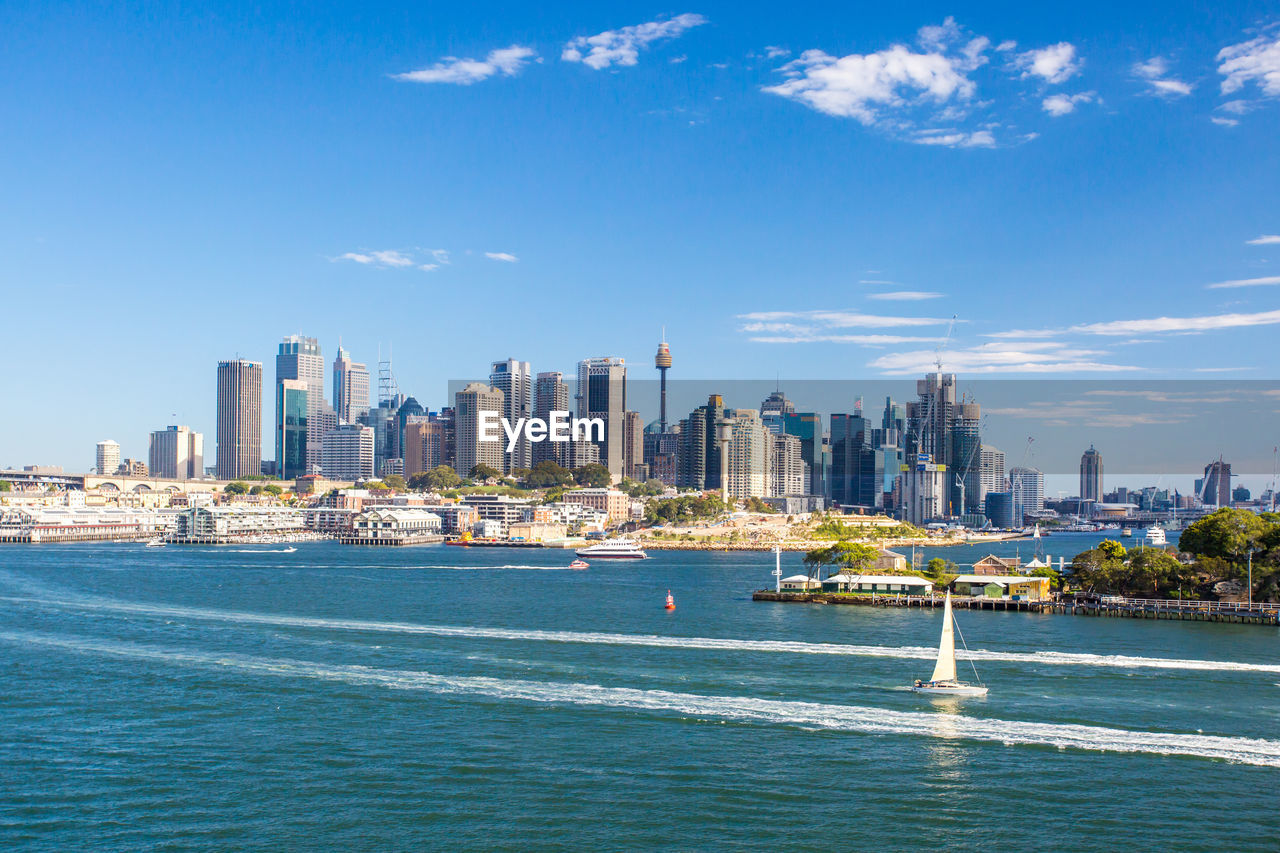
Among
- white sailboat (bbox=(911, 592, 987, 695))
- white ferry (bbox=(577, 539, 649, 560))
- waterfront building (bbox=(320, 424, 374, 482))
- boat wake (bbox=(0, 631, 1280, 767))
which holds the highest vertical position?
waterfront building (bbox=(320, 424, 374, 482))

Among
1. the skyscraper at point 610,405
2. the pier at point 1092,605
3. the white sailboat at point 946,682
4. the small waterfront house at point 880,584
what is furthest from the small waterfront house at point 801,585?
the skyscraper at point 610,405

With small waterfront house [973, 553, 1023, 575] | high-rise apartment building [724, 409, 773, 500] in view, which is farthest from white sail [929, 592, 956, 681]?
high-rise apartment building [724, 409, 773, 500]

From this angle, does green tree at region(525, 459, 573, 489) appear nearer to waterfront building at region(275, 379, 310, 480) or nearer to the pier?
waterfront building at region(275, 379, 310, 480)

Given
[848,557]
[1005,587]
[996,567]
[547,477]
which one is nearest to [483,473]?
[547,477]

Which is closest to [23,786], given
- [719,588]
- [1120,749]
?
[1120,749]

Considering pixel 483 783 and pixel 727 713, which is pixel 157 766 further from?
pixel 727 713

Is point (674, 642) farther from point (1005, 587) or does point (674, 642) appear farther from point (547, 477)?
point (547, 477)

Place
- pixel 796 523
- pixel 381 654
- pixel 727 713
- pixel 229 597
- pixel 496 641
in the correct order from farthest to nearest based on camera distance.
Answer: pixel 796 523, pixel 229 597, pixel 496 641, pixel 381 654, pixel 727 713
